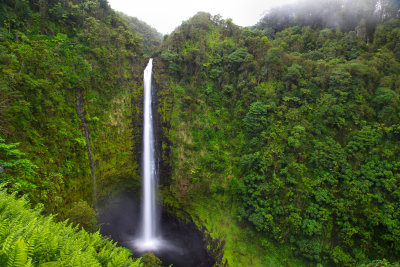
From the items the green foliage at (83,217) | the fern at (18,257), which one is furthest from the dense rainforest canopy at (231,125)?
the fern at (18,257)

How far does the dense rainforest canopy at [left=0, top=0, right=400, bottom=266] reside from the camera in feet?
37.8

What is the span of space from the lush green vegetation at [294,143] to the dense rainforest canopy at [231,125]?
0.11 meters

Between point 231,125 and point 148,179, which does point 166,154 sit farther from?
point 231,125

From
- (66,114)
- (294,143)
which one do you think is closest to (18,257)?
(66,114)

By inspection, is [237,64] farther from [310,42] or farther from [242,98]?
[310,42]

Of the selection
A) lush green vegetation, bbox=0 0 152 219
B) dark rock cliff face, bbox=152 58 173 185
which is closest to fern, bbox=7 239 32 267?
lush green vegetation, bbox=0 0 152 219

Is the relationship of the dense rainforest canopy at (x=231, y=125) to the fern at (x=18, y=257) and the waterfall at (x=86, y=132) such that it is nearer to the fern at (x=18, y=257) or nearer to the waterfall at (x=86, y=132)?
the waterfall at (x=86, y=132)

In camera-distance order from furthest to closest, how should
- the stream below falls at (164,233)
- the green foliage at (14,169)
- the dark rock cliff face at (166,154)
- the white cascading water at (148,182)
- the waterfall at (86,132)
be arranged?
the white cascading water at (148,182) → the dark rock cliff face at (166,154) → the waterfall at (86,132) → the stream below falls at (164,233) → the green foliage at (14,169)

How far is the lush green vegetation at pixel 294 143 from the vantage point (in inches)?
485

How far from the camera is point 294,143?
46.9 ft

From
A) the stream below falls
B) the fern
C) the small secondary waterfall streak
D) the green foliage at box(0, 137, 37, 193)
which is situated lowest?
the stream below falls

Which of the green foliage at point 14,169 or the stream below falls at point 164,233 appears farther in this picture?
the stream below falls at point 164,233

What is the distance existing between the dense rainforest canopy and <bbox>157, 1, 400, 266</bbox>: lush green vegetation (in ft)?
0.35

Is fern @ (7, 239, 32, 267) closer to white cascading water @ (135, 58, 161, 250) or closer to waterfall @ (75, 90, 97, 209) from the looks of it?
waterfall @ (75, 90, 97, 209)
